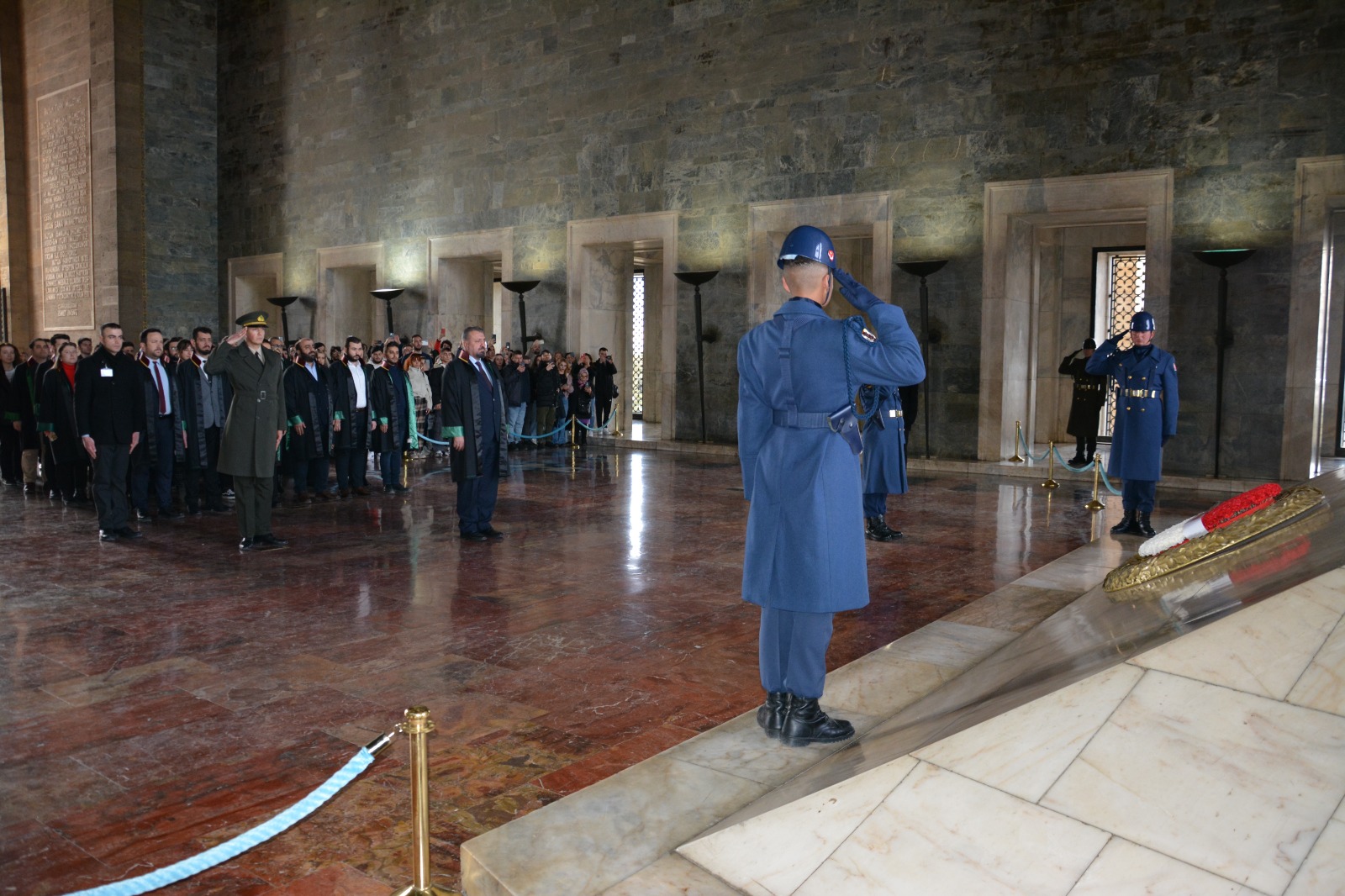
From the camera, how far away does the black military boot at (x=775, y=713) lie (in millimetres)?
3719

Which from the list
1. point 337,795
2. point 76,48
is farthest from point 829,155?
point 76,48

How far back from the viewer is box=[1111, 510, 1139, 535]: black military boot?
808 centimetres

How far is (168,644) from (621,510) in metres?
5.20

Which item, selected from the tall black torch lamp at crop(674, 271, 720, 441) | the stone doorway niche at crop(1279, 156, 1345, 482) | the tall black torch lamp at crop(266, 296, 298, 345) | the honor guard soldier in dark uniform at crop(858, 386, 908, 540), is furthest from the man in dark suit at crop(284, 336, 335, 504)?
the tall black torch lamp at crop(266, 296, 298, 345)

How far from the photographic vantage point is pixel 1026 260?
1423 centimetres

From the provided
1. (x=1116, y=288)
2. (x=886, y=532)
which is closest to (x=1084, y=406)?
(x=1116, y=288)

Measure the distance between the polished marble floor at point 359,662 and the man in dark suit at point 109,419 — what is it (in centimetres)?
33

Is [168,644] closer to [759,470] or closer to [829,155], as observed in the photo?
[759,470]

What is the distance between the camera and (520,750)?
3820 mm

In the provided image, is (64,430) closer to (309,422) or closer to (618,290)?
(309,422)

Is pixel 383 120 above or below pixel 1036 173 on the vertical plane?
above

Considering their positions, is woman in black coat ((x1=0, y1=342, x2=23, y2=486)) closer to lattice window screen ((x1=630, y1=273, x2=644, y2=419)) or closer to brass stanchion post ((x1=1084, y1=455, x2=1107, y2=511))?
brass stanchion post ((x1=1084, y1=455, x2=1107, y2=511))

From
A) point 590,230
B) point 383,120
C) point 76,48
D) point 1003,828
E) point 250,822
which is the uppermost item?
point 76,48

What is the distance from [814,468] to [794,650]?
25.7 inches
